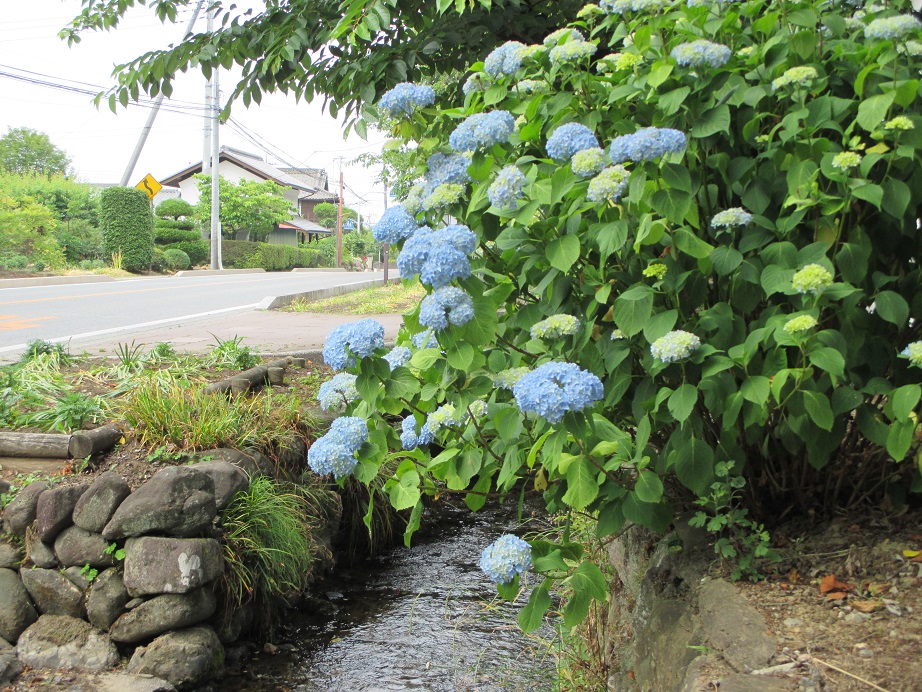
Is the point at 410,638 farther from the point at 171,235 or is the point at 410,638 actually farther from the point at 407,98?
the point at 171,235

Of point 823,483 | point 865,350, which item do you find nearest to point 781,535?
point 823,483

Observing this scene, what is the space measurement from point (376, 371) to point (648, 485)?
770 millimetres

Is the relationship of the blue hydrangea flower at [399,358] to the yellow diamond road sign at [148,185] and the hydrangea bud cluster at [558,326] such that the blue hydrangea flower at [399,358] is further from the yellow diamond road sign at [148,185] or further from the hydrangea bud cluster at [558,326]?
the yellow diamond road sign at [148,185]

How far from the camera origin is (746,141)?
2230mm

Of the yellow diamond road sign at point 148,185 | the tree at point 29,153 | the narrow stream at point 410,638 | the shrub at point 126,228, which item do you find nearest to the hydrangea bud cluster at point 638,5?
the narrow stream at point 410,638

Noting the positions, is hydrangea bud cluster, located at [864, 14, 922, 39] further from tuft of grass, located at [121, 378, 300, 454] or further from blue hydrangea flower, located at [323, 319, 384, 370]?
tuft of grass, located at [121, 378, 300, 454]

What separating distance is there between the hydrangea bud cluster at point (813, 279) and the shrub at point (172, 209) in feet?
128

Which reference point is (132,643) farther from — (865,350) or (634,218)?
(865,350)

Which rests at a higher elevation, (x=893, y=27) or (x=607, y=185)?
(x=893, y=27)

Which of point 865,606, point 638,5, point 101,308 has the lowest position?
point 865,606

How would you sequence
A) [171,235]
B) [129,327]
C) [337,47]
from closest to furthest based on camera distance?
[337,47]
[129,327]
[171,235]

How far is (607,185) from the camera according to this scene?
73.6 inches

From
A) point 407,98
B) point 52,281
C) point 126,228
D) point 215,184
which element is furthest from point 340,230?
point 407,98

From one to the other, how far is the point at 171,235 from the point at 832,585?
1360 inches
